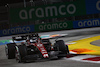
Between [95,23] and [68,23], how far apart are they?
117 inches

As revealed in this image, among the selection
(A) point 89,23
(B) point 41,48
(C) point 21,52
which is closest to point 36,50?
(B) point 41,48

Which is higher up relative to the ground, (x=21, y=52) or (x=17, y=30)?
(x=17, y=30)

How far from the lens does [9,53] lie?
862 centimetres

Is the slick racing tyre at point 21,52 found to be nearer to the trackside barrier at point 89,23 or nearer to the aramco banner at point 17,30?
the trackside barrier at point 89,23

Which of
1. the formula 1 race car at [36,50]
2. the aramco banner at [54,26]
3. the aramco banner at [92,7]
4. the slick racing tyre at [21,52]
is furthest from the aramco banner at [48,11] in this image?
the slick racing tyre at [21,52]

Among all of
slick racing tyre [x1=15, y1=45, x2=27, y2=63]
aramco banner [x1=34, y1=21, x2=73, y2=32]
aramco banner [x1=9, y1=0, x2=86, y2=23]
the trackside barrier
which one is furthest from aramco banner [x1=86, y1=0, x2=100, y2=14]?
slick racing tyre [x1=15, y1=45, x2=27, y2=63]

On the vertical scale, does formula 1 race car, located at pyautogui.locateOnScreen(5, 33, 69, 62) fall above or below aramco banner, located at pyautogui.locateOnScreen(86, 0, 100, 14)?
below

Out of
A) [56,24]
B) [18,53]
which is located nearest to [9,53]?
[18,53]

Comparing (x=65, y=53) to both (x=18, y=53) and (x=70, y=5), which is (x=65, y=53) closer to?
(x=18, y=53)

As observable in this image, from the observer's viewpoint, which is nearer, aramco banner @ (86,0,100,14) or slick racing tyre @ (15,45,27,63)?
slick racing tyre @ (15,45,27,63)

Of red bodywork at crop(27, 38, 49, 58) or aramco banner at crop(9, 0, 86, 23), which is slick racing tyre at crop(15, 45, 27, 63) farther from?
aramco banner at crop(9, 0, 86, 23)

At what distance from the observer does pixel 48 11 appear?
81.0ft

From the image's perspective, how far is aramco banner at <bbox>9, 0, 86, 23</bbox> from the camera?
79.5ft

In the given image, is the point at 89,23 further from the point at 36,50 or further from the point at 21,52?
the point at 21,52
